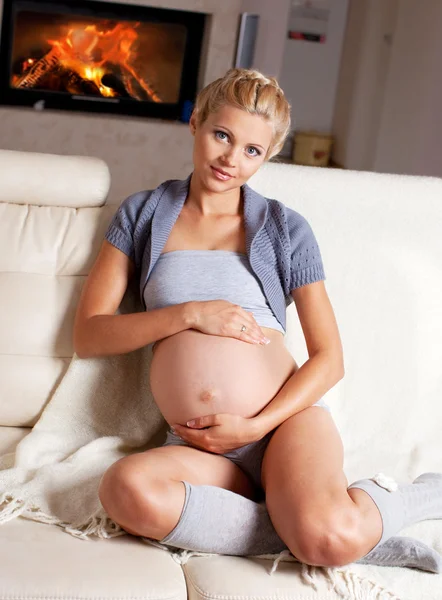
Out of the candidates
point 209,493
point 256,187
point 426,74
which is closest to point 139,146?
point 426,74

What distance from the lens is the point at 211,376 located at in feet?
5.27

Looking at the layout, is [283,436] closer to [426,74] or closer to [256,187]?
[256,187]

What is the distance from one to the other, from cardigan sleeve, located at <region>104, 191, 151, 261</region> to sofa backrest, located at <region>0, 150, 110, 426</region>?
13 cm

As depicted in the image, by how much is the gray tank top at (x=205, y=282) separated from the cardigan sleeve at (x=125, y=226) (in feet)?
0.24

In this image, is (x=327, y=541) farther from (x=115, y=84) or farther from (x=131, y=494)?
(x=115, y=84)

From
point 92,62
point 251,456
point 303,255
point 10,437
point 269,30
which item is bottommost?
point 10,437

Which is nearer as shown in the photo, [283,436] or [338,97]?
[283,436]

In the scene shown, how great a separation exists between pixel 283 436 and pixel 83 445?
43 centimetres

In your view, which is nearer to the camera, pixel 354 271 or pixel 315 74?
pixel 354 271

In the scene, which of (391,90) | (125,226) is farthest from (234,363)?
(391,90)

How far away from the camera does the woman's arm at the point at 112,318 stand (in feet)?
5.44

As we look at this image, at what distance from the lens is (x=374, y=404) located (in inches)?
75.2

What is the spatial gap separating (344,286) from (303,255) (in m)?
0.21

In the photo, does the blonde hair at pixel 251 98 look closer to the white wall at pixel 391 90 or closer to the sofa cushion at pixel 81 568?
the sofa cushion at pixel 81 568
